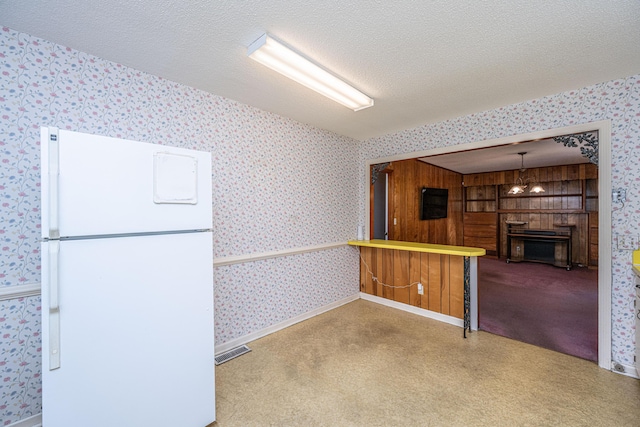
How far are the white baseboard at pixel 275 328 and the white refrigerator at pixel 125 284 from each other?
→ 0.95 m

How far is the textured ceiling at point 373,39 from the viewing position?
4.90 ft

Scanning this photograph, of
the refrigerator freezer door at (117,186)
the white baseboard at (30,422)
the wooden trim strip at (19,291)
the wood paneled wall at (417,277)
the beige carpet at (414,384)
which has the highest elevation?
the refrigerator freezer door at (117,186)

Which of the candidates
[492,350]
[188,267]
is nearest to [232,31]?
[188,267]

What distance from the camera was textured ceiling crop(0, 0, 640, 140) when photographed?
1493mm

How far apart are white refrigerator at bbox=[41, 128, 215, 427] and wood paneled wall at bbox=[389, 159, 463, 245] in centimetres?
415

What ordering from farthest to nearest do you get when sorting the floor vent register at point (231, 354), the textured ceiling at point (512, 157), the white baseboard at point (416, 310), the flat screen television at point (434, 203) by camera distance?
the flat screen television at point (434, 203) < the textured ceiling at point (512, 157) < the white baseboard at point (416, 310) < the floor vent register at point (231, 354)

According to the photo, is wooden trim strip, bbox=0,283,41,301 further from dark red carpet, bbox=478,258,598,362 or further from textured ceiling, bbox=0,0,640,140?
dark red carpet, bbox=478,258,598,362

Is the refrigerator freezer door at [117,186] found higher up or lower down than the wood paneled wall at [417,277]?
→ higher up

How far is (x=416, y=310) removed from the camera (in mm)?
3594

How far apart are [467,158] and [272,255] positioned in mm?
4664

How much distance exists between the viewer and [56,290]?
4.05 feet

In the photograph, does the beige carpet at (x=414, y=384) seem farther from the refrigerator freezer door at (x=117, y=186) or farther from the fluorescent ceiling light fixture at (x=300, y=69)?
the fluorescent ceiling light fixture at (x=300, y=69)

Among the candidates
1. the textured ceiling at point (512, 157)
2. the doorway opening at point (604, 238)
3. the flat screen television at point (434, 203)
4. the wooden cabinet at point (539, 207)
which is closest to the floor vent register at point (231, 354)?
the doorway opening at point (604, 238)

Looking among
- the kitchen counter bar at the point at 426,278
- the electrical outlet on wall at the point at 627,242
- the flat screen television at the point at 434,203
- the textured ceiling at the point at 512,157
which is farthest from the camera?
the flat screen television at the point at 434,203
